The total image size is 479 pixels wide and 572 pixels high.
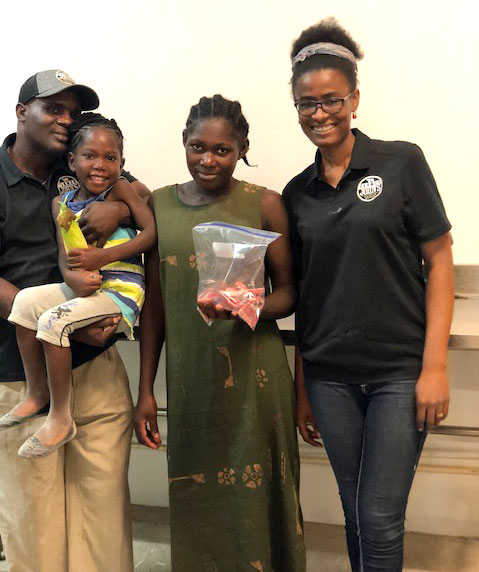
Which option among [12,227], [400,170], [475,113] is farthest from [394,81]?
[12,227]

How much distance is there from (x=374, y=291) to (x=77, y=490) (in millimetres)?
1032

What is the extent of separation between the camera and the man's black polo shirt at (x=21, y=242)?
1534mm

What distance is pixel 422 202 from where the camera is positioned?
50.8 inches

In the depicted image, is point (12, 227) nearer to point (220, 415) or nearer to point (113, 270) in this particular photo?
point (113, 270)

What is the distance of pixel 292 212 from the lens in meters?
1.45

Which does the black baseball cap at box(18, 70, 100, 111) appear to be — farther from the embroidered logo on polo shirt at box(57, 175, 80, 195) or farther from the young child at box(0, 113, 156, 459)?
the embroidered logo on polo shirt at box(57, 175, 80, 195)

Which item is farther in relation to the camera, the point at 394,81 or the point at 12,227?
the point at 394,81

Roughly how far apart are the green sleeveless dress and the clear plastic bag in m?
0.10

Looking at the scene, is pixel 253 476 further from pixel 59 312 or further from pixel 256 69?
pixel 256 69

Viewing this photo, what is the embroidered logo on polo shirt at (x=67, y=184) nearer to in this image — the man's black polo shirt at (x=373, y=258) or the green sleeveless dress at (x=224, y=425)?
the green sleeveless dress at (x=224, y=425)

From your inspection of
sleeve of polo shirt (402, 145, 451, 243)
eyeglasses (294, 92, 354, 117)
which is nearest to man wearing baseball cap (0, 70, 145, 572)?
eyeglasses (294, 92, 354, 117)

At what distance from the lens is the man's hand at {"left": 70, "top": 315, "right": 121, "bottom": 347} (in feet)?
4.75

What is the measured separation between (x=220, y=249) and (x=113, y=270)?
1.15 ft

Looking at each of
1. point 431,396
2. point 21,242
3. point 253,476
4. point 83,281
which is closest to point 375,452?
point 431,396
